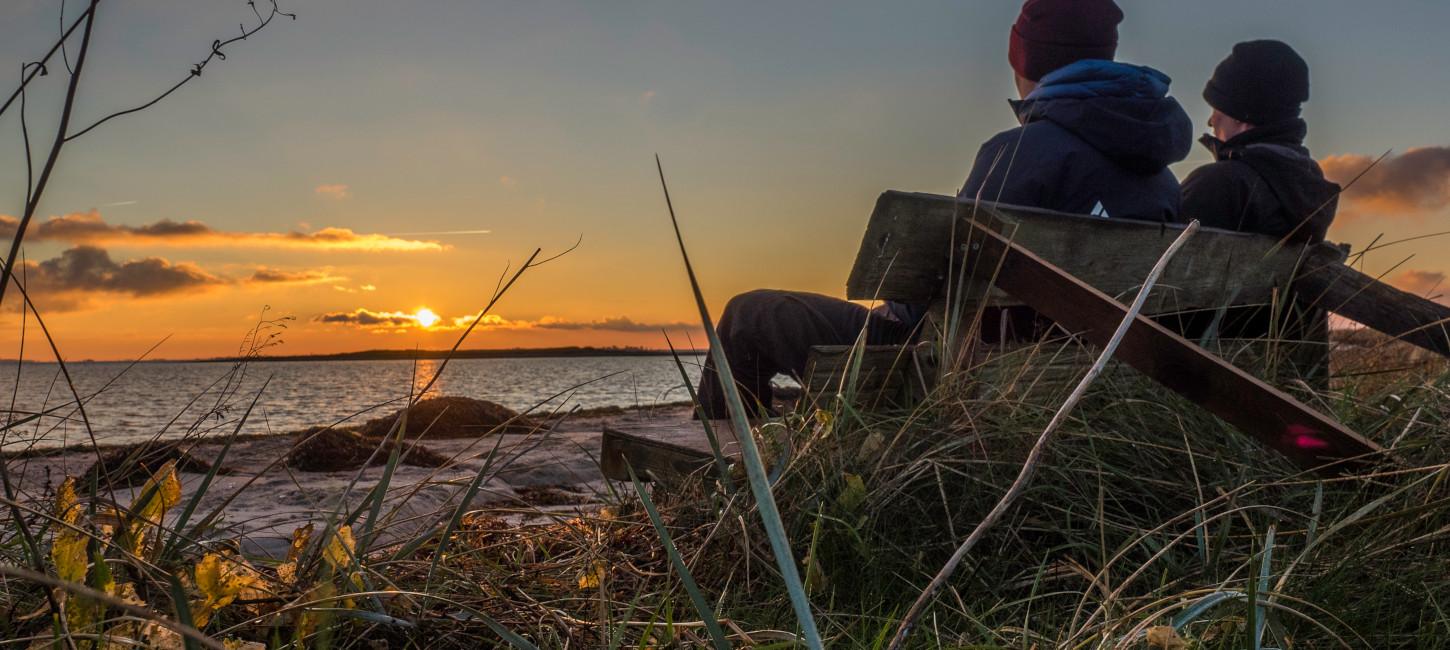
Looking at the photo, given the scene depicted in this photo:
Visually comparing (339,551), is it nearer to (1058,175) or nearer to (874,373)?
(874,373)

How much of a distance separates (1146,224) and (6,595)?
9.65 ft

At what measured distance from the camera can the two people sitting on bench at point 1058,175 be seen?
3.62 m

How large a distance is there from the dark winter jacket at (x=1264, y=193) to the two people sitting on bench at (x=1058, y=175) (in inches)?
6.7

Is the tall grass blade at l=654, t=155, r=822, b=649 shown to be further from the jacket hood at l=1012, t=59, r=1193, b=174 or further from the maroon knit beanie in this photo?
the maroon knit beanie

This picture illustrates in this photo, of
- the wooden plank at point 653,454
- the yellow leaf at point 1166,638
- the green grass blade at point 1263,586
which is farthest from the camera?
the wooden plank at point 653,454

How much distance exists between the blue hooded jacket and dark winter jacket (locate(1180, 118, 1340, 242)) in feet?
1.08

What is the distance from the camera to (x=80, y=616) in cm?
106

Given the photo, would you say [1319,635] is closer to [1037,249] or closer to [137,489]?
[1037,249]

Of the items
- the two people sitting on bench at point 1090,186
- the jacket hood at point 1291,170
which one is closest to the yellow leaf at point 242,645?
the two people sitting on bench at point 1090,186

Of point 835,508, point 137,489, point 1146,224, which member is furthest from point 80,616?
point 137,489

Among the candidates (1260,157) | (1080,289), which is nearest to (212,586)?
(1080,289)

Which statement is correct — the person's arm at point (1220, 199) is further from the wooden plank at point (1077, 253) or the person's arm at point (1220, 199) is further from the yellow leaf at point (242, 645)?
the yellow leaf at point (242, 645)

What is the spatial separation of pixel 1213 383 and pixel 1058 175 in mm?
1927

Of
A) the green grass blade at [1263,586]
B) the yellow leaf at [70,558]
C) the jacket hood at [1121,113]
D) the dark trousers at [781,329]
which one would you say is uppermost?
the jacket hood at [1121,113]
